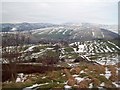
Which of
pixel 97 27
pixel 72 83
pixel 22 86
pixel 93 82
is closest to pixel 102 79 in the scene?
pixel 93 82

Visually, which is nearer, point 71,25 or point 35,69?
point 35,69

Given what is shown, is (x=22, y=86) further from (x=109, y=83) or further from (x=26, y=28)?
(x=26, y=28)

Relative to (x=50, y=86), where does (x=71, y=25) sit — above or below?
below

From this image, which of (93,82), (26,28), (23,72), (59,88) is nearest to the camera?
(59,88)

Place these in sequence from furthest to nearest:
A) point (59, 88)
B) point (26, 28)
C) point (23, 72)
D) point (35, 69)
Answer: point (26, 28), point (35, 69), point (23, 72), point (59, 88)

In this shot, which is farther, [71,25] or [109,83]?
[71,25]

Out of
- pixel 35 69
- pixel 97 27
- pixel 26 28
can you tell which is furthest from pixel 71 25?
pixel 35 69

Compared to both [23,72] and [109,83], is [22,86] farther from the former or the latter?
[23,72]

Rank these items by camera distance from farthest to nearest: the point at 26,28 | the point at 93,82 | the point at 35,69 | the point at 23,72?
the point at 26,28 < the point at 35,69 < the point at 23,72 < the point at 93,82

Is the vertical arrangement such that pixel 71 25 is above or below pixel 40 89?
below
